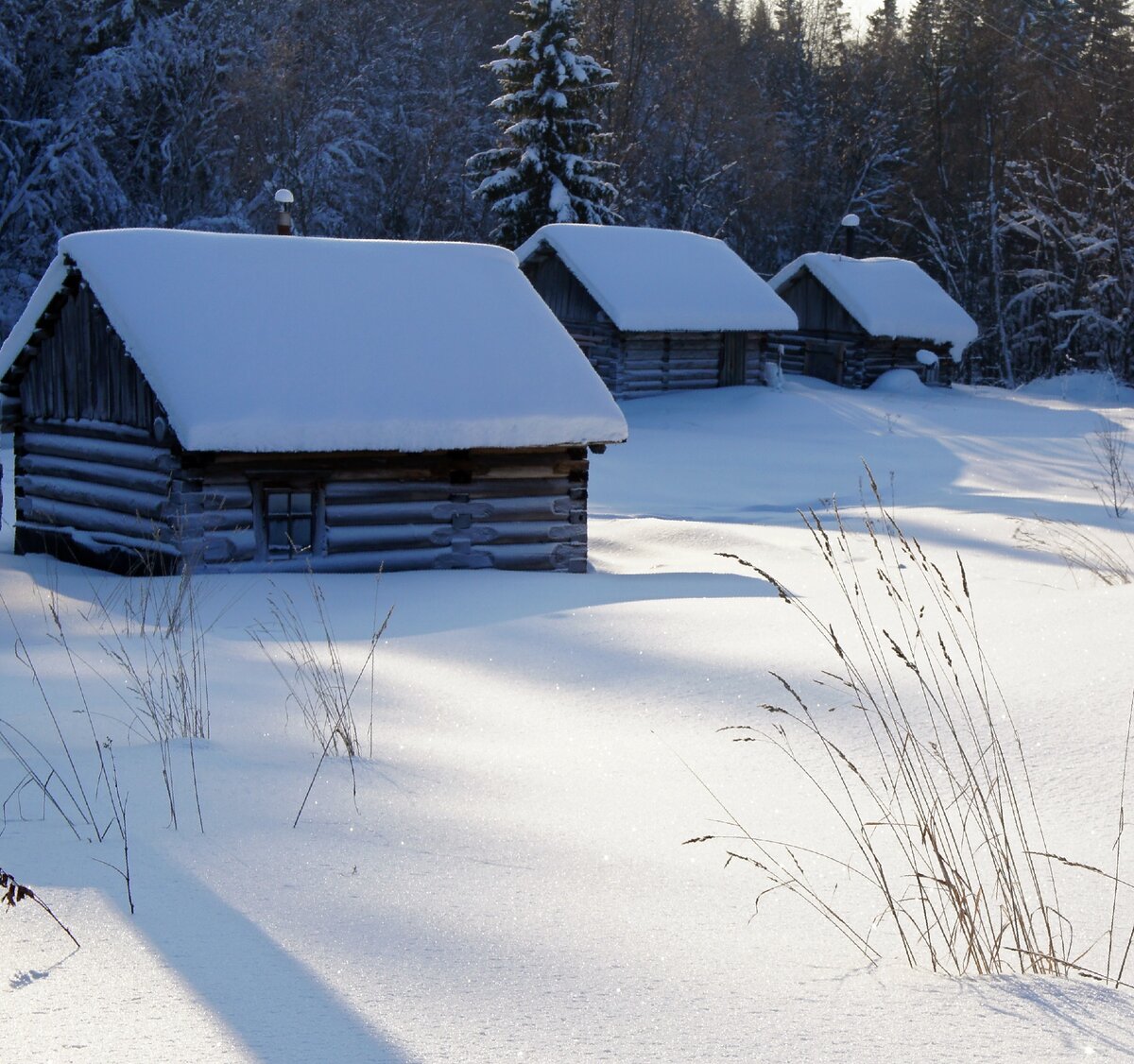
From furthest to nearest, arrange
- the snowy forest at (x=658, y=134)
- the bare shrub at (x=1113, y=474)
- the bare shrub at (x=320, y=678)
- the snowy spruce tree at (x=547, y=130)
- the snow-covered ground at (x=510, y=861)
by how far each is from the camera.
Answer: the snowy spruce tree at (x=547, y=130) → the snowy forest at (x=658, y=134) → the bare shrub at (x=1113, y=474) → the bare shrub at (x=320, y=678) → the snow-covered ground at (x=510, y=861)

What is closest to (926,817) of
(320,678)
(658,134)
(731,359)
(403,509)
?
(320,678)

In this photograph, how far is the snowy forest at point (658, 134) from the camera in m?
31.8

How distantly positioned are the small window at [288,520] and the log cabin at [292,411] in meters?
0.02

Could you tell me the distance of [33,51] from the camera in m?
31.5

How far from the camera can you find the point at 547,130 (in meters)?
36.6

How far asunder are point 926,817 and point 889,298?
108ft

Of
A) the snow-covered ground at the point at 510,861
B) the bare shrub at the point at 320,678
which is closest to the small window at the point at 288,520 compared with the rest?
the bare shrub at the point at 320,678

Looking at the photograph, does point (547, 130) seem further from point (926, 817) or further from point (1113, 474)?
point (926, 817)

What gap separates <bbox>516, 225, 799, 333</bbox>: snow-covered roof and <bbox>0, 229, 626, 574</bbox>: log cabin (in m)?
14.2

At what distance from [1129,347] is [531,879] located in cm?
4088

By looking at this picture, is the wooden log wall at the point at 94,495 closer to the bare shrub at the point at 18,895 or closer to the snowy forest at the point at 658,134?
the bare shrub at the point at 18,895

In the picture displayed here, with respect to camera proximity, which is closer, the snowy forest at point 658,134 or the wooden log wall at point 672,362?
the wooden log wall at point 672,362

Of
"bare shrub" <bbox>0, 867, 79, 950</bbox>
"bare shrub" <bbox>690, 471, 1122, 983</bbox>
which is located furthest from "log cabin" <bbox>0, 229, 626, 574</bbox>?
"bare shrub" <bbox>0, 867, 79, 950</bbox>

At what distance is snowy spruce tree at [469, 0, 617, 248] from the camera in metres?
35.9
